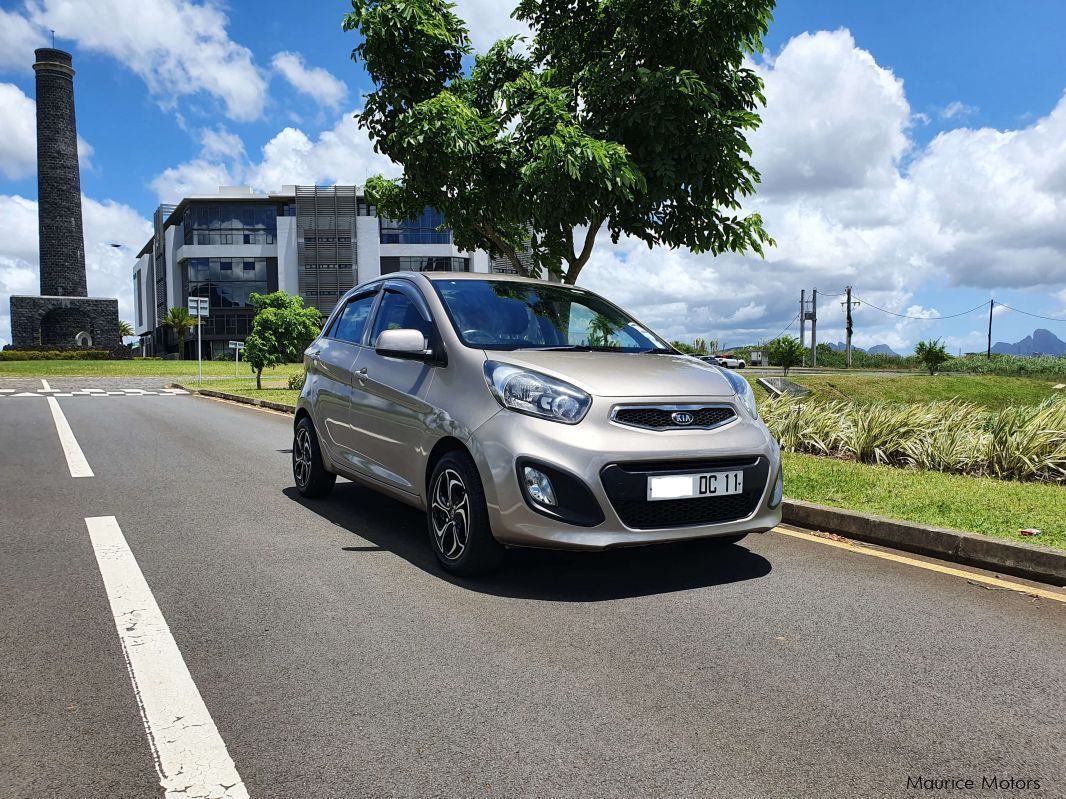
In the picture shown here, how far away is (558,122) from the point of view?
8273mm

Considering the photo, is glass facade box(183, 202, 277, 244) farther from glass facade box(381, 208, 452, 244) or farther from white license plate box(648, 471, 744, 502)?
white license plate box(648, 471, 744, 502)

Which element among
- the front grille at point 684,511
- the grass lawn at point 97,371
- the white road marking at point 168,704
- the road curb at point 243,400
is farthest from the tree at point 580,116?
the grass lawn at point 97,371

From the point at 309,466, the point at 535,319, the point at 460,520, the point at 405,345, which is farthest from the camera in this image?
the point at 309,466

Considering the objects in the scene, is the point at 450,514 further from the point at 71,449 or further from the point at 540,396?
the point at 71,449

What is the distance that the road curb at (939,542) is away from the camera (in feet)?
14.9

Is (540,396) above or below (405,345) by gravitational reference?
below

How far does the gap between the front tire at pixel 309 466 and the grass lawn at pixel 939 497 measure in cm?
372

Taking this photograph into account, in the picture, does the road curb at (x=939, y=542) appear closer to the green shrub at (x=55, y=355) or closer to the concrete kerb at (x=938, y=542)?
the concrete kerb at (x=938, y=542)

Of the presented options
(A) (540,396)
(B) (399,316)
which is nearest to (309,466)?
(B) (399,316)

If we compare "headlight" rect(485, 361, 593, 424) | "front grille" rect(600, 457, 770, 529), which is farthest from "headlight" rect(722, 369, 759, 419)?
"headlight" rect(485, 361, 593, 424)

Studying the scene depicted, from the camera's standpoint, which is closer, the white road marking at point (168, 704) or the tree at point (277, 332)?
the white road marking at point (168, 704)

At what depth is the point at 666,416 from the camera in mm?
4211

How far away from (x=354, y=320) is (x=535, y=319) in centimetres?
175

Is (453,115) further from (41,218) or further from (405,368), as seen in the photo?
(41,218)
